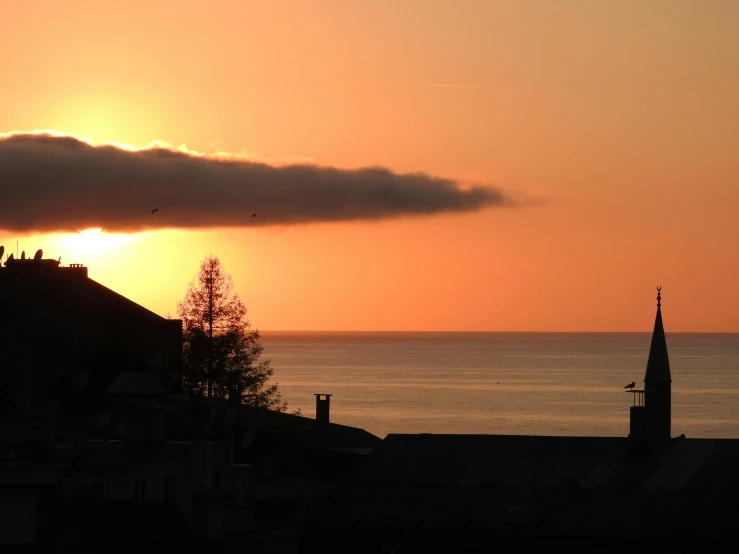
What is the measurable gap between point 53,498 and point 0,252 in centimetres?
3530

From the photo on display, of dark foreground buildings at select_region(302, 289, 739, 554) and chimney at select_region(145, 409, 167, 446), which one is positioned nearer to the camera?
dark foreground buildings at select_region(302, 289, 739, 554)

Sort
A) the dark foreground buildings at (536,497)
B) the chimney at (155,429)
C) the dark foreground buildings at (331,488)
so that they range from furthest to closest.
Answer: the chimney at (155,429)
the dark foreground buildings at (536,497)
the dark foreground buildings at (331,488)

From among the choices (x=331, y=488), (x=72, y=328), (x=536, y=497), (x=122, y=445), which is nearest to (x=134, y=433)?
(x=122, y=445)

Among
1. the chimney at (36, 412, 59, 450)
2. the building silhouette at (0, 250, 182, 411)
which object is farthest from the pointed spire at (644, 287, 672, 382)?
the chimney at (36, 412, 59, 450)

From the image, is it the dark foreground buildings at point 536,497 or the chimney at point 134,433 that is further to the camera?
the chimney at point 134,433

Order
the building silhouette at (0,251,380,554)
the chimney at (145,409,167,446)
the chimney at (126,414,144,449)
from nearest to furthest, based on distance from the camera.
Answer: the building silhouette at (0,251,380,554), the chimney at (126,414,144,449), the chimney at (145,409,167,446)

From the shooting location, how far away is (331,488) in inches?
2235

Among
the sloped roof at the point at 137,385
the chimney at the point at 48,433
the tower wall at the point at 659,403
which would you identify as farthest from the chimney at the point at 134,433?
the tower wall at the point at 659,403

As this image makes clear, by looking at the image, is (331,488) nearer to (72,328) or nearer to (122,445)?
(122,445)

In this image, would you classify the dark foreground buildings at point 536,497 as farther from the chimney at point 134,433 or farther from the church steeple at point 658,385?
the church steeple at point 658,385

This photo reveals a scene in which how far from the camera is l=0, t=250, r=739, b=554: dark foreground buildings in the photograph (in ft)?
154

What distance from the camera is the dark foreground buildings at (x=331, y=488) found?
47031mm

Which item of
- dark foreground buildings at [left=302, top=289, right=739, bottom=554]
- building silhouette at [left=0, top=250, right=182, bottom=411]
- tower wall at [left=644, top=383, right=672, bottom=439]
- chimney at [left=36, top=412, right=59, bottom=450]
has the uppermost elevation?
building silhouette at [left=0, top=250, right=182, bottom=411]

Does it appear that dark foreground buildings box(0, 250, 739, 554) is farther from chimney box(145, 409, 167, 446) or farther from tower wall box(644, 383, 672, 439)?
tower wall box(644, 383, 672, 439)
